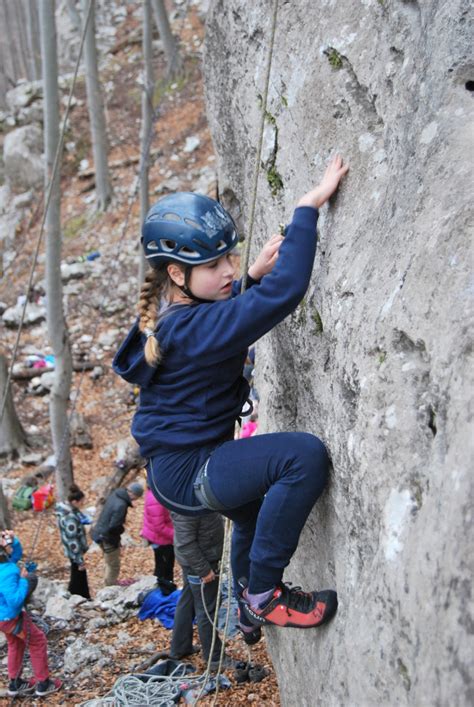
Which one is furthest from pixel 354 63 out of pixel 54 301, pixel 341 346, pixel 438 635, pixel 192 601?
pixel 54 301

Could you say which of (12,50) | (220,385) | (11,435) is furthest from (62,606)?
(12,50)

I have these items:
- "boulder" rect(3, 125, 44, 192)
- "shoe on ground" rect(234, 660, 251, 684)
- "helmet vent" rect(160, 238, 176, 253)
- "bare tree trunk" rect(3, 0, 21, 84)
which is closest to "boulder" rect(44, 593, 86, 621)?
"shoe on ground" rect(234, 660, 251, 684)

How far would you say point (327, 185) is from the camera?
125 inches

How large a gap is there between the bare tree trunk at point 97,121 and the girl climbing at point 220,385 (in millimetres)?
16251

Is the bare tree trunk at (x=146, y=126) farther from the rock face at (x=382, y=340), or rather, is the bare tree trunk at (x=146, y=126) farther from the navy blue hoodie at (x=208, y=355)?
the navy blue hoodie at (x=208, y=355)

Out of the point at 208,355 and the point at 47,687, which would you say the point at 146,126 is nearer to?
the point at 47,687

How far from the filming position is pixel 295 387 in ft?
12.5

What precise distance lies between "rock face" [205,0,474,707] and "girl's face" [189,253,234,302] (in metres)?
0.43

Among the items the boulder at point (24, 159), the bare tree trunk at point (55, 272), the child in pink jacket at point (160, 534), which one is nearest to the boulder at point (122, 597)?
the child in pink jacket at point (160, 534)

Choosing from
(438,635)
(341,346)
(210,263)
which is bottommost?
(438,635)

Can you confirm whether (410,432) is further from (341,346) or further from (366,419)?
(341,346)

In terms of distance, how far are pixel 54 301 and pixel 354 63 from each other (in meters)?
8.42

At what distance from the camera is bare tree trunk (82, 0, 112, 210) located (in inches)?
709

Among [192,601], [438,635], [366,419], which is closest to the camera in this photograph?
[438,635]
